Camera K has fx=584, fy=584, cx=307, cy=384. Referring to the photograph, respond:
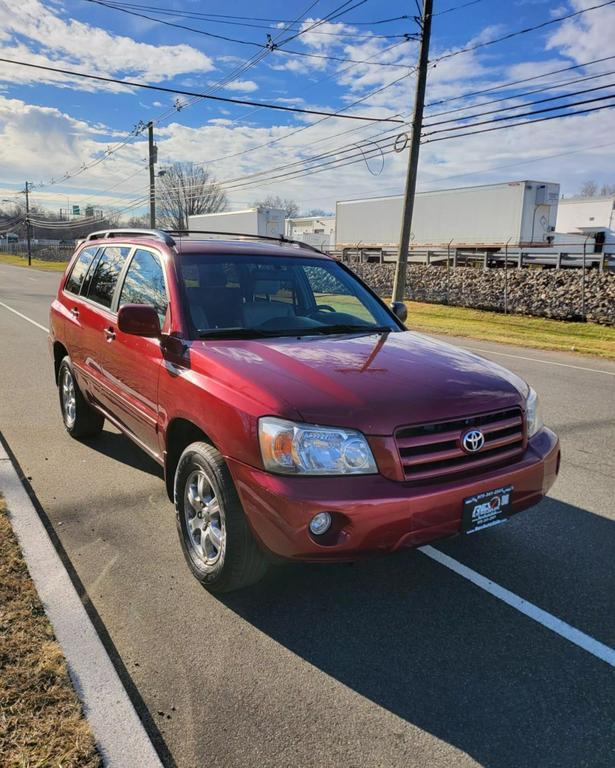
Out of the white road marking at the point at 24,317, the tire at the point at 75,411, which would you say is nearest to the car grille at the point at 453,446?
the tire at the point at 75,411

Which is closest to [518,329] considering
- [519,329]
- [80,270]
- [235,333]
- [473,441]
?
[519,329]

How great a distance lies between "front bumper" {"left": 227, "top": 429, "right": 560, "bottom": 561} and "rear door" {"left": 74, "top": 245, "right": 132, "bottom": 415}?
2227 mm

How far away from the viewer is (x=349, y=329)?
398 centimetres

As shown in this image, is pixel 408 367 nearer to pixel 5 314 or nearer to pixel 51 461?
pixel 51 461

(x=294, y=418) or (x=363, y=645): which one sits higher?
(x=294, y=418)

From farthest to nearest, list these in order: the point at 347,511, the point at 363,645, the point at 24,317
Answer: the point at 24,317
the point at 363,645
the point at 347,511

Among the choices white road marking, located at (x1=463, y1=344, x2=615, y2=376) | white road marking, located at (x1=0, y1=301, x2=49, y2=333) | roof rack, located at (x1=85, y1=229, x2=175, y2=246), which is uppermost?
roof rack, located at (x1=85, y1=229, x2=175, y2=246)

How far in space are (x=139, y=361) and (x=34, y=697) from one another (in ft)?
6.77

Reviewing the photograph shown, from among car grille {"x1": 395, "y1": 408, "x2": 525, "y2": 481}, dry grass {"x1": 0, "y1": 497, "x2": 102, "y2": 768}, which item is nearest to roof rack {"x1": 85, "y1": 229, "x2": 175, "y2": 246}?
car grille {"x1": 395, "y1": 408, "x2": 525, "y2": 481}

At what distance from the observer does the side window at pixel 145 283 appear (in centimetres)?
380

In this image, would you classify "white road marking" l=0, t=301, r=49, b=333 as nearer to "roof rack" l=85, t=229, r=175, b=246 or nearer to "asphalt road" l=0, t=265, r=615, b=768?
"roof rack" l=85, t=229, r=175, b=246

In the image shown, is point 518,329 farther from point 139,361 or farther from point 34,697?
point 34,697

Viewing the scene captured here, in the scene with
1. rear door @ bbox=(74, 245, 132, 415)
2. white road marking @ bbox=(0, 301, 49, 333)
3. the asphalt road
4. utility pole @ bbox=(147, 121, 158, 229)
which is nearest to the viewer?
the asphalt road

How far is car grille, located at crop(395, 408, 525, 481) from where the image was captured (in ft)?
8.75
